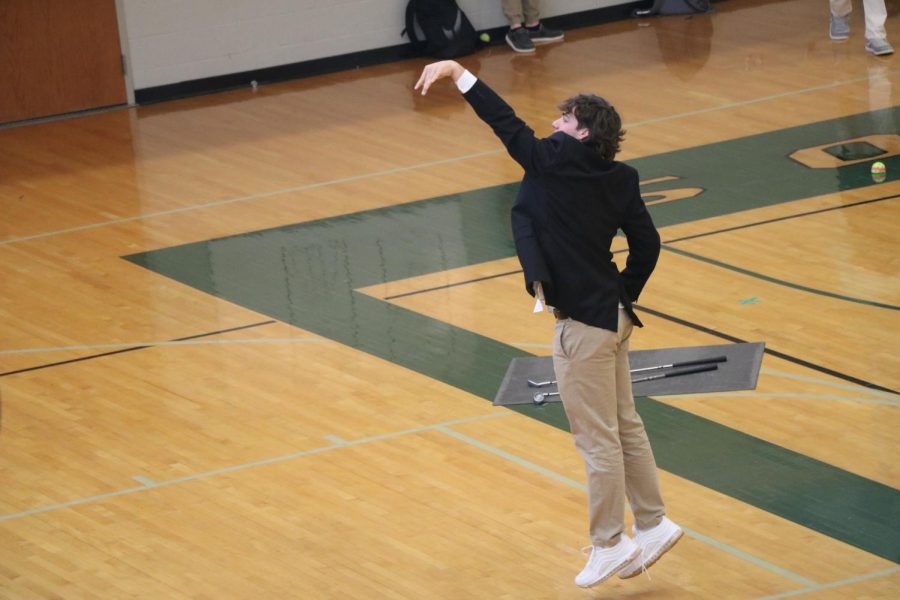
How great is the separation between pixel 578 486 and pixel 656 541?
0.94 m

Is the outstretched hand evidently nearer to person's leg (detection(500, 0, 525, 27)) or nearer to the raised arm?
the raised arm

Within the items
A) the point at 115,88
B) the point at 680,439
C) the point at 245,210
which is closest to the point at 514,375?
the point at 680,439

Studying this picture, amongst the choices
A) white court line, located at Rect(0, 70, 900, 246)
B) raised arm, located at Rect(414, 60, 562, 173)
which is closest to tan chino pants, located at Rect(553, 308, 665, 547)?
raised arm, located at Rect(414, 60, 562, 173)

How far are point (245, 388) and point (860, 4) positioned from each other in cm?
971

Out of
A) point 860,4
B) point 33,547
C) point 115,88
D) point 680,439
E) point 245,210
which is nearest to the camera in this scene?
point 33,547

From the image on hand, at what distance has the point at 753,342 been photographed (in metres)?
7.68

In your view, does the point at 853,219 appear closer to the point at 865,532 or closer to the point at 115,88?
the point at 865,532

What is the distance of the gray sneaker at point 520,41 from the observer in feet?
46.6

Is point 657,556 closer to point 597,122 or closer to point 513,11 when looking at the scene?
point 597,122

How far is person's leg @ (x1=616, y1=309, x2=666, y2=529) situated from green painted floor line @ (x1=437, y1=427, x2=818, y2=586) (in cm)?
49

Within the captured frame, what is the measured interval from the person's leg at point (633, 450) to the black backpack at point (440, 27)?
352 inches

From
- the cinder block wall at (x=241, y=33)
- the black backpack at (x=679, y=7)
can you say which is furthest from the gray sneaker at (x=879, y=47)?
the cinder block wall at (x=241, y=33)

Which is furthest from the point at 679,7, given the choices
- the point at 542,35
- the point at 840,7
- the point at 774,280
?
the point at 774,280

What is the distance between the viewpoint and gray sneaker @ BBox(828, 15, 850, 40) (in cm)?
1379
